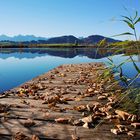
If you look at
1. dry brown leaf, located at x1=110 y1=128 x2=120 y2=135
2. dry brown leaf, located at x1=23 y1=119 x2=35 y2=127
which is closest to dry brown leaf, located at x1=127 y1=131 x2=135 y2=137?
dry brown leaf, located at x1=110 y1=128 x2=120 y2=135

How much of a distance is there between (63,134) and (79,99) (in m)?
2.67

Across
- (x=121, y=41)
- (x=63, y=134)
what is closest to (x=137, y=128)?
(x=63, y=134)

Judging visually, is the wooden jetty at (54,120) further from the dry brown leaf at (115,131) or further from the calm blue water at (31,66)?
the calm blue water at (31,66)

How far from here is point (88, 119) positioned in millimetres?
4754

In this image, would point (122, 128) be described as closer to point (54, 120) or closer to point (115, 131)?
point (115, 131)

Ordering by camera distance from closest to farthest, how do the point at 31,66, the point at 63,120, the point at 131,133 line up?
1. the point at 131,133
2. the point at 63,120
3. the point at 31,66

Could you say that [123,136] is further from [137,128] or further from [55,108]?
[55,108]

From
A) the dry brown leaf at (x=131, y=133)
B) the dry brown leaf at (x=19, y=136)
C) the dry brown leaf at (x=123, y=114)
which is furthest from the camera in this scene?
the dry brown leaf at (x=123, y=114)

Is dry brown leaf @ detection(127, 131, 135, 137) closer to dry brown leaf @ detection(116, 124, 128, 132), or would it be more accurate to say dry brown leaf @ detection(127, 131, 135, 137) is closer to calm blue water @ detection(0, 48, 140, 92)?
dry brown leaf @ detection(116, 124, 128, 132)

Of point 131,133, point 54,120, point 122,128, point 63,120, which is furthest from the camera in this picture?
point 54,120

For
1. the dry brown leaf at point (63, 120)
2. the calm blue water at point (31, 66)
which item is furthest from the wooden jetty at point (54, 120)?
the calm blue water at point (31, 66)

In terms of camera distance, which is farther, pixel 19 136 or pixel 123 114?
pixel 123 114

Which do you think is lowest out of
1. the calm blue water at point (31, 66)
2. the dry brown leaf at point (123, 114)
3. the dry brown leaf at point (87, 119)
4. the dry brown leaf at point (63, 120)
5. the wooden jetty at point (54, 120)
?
the calm blue water at point (31, 66)

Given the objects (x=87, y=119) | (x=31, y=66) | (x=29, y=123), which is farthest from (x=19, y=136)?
(x=31, y=66)
